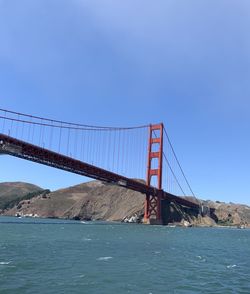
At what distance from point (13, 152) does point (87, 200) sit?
363 ft

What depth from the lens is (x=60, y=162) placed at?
263ft

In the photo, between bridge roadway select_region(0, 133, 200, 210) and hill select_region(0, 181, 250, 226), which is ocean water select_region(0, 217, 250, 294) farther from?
hill select_region(0, 181, 250, 226)

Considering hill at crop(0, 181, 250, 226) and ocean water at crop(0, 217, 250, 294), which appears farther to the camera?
hill at crop(0, 181, 250, 226)

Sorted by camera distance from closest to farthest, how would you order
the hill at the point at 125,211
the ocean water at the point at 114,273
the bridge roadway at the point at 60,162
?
1. the ocean water at the point at 114,273
2. the bridge roadway at the point at 60,162
3. the hill at the point at 125,211

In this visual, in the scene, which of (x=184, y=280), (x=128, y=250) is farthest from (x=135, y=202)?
(x=184, y=280)

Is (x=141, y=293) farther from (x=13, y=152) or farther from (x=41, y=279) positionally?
(x=13, y=152)

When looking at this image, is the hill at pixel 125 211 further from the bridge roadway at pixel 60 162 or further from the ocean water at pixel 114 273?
the ocean water at pixel 114 273

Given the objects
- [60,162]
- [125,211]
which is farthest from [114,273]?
[125,211]

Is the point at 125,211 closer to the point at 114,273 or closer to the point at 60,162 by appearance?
the point at 60,162

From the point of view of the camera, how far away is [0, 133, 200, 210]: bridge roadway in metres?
70.5

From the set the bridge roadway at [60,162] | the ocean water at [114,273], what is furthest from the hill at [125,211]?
the ocean water at [114,273]

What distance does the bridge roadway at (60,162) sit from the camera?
231 feet

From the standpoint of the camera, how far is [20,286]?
1823cm

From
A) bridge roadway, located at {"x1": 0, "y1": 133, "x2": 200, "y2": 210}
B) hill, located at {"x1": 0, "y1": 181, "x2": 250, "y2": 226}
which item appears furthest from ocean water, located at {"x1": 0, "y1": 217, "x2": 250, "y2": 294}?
hill, located at {"x1": 0, "y1": 181, "x2": 250, "y2": 226}
